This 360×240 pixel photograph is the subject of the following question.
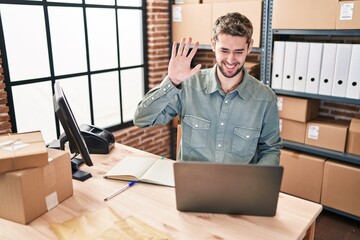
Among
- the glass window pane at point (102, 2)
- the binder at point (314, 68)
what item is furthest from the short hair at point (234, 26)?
the glass window pane at point (102, 2)

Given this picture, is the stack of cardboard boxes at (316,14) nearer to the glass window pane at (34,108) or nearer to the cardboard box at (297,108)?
the cardboard box at (297,108)

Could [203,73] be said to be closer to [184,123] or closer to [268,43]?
[184,123]

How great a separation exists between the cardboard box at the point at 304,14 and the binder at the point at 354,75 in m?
0.24

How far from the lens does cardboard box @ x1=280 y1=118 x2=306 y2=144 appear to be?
2705 millimetres

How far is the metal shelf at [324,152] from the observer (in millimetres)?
2498

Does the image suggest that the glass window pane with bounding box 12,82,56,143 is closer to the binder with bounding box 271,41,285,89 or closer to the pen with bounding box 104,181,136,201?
the pen with bounding box 104,181,136,201

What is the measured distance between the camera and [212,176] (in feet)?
3.72

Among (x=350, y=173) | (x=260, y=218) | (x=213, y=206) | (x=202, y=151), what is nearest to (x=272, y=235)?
(x=260, y=218)

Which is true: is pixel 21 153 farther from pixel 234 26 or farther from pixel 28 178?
pixel 234 26

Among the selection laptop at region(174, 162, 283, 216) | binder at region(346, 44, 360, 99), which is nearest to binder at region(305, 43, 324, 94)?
binder at region(346, 44, 360, 99)

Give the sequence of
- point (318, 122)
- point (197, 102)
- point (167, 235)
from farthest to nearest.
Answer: point (318, 122)
point (197, 102)
point (167, 235)

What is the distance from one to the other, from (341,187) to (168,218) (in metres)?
1.85

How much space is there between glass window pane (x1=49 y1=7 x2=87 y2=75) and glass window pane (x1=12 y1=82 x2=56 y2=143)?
201mm

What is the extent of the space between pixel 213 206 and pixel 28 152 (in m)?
0.70
